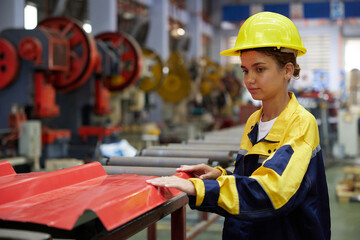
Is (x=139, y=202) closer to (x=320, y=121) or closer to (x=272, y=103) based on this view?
(x=272, y=103)

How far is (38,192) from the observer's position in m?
1.38

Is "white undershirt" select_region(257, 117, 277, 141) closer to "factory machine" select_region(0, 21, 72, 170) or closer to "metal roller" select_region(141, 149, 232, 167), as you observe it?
"metal roller" select_region(141, 149, 232, 167)

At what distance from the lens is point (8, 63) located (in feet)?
15.1

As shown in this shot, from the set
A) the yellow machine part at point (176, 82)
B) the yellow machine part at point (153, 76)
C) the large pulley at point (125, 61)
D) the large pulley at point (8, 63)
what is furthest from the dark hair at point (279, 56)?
the yellow machine part at point (176, 82)

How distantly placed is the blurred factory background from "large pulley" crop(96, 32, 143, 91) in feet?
0.05

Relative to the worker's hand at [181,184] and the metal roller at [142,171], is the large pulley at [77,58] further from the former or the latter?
the worker's hand at [181,184]

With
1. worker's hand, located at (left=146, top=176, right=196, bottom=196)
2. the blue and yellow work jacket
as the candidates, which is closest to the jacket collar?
the blue and yellow work jacket

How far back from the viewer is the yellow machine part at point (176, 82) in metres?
9.54

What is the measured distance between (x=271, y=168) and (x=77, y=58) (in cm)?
442

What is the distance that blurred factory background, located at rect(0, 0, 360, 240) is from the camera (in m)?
3.81

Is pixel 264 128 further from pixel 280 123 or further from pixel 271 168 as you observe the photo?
pixel 271 168

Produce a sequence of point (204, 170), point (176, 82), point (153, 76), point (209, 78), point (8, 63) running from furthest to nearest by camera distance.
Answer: point (209, 78) < point (176, 82) < point (153, 76) < point (8, 63) < point (204, 170)

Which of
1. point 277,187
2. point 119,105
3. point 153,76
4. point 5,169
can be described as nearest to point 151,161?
point 5,169

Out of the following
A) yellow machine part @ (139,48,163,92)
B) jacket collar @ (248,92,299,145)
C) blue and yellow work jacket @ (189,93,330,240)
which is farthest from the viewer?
yellow machine part @ (139,48,163,92)
